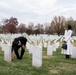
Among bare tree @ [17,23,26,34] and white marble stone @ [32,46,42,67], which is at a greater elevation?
bare tree @ [17,23,26,34]

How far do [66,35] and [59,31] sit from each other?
212 feet

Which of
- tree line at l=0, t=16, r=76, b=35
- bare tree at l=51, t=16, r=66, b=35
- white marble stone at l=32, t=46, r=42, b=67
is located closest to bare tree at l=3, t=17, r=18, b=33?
tree line at l=0, t=16, r=76, b=35

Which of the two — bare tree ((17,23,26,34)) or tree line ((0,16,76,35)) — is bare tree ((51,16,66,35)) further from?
bare tree ((17,23,26,34))

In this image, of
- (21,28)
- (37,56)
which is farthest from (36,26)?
(37,56)

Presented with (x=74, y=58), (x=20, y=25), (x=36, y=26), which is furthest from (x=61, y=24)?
(x=74, y=58)

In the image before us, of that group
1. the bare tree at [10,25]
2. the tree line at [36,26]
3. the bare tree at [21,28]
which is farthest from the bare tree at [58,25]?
the bare tree at [10,25]

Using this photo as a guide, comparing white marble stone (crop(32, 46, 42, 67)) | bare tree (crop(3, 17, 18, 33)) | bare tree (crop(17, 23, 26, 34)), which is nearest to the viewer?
white marble stone (crop(32, 46, 42, 67))

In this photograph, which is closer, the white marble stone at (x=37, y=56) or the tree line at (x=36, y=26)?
the white marble stone at (x=37, y=56)

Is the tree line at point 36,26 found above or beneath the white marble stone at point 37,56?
above

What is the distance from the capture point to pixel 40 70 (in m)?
7.67

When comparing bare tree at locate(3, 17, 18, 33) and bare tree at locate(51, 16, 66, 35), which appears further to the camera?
bare tree at locate(51, 16, 66, 35)

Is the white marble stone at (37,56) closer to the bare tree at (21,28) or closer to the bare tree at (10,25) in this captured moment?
the bare tree at (10,25)

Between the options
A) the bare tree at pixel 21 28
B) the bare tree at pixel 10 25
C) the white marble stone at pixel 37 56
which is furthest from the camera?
the bare tree at pixel 21 28

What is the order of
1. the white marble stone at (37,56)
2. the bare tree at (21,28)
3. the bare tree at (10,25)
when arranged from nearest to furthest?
the white marble stone at (37,56) → the bare tree at (10,25) → the bare tree at (21,28)
